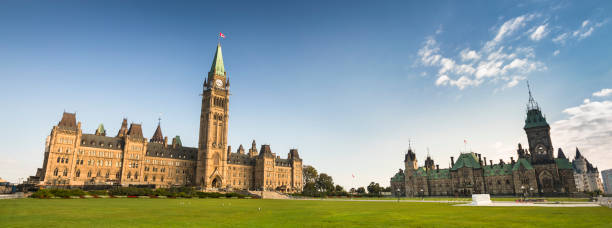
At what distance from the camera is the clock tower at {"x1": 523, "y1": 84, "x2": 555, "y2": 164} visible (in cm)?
10619

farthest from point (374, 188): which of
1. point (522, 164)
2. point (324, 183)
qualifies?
point (522, 164)

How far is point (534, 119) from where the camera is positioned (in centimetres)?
11275

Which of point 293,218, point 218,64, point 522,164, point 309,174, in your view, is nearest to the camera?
point 293,218

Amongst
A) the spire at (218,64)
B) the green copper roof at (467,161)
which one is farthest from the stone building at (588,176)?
the spire at (218,64)

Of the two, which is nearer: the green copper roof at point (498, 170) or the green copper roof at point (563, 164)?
the green copper roof at point (563, 164)

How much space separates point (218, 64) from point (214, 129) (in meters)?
27.6

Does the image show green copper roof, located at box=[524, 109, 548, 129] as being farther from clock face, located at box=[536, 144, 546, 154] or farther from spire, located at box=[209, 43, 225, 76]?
spire, located at box=[209, 43, 225, 76]

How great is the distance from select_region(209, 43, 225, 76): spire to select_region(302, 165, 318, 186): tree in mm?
60075

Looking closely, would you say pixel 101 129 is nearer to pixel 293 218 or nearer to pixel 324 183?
pixel 324 183

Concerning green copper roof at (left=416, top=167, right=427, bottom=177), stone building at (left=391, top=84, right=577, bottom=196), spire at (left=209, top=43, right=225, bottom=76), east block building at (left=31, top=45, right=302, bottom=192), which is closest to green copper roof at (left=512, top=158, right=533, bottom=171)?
stone building at (left=391, top=84, right=577, bottom=196)

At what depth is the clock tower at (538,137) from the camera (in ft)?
348

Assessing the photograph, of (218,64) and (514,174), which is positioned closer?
(514,174)

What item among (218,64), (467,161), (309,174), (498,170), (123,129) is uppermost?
(218,64)

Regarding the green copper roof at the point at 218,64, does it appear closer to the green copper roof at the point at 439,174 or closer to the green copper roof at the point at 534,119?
the green copper roof at the point at 439,174
